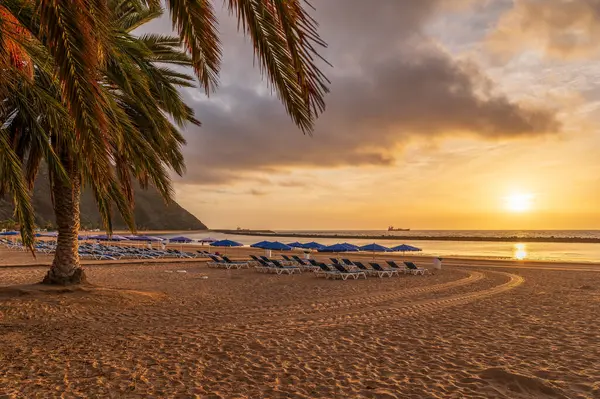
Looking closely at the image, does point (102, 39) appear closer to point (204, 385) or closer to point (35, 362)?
point (204, 385)

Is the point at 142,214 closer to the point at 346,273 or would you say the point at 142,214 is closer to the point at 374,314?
the point at 346,273

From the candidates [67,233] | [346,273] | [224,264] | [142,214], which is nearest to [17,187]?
[67,233]

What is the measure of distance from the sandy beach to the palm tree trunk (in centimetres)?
53

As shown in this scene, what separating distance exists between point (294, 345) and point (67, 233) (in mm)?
Result: 6525

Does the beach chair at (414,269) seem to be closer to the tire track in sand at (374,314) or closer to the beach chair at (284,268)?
the beach chair at (284,268)

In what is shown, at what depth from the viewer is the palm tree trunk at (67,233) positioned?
9.77 metres

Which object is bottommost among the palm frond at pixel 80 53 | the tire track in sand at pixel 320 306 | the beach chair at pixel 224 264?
the beach chair at pixel 224 264

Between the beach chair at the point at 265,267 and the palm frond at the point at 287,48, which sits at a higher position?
the palm frond at the point at 287,48

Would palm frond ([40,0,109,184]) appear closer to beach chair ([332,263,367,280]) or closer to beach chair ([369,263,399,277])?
beach chair ([332,263,367,280])

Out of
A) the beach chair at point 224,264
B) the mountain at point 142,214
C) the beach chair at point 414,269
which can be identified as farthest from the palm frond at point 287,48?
the mountain at point 142,214

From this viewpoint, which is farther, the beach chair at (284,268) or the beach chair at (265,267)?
the beach chair at (265,267)

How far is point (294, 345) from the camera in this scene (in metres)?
6.56

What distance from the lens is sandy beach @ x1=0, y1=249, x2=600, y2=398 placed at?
4.78 m

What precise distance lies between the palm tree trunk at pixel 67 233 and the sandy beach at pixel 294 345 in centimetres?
53
